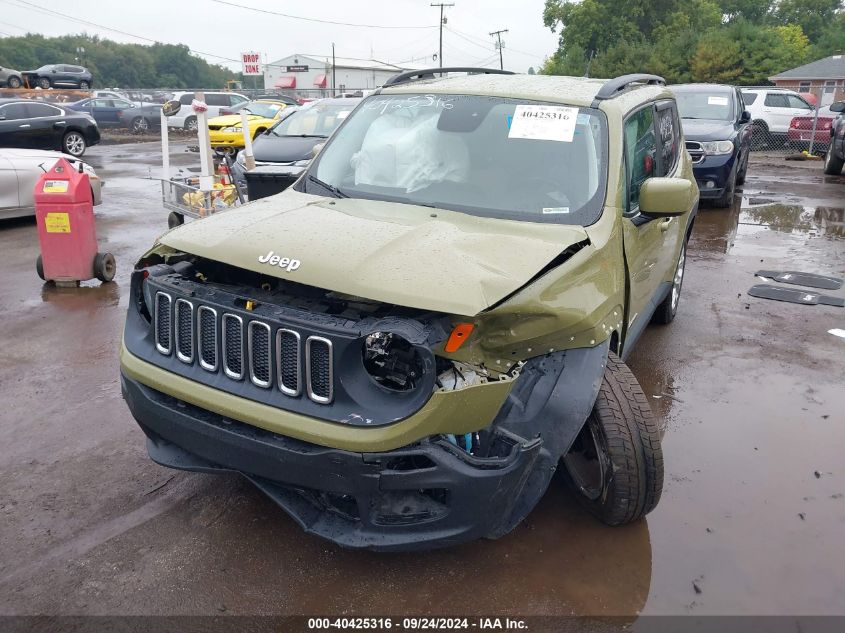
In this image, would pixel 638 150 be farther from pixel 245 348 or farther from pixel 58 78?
pixel 58 78

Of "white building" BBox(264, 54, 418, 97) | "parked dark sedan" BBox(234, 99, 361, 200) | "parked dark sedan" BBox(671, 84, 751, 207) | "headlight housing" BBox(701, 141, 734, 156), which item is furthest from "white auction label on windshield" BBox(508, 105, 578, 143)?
"white building" BBox(264, 54, 418, 97)

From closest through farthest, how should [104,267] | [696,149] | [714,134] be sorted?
[104,267]
[696,149]
[714,134]

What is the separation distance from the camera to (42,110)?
55.1ft

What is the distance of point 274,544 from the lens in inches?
125

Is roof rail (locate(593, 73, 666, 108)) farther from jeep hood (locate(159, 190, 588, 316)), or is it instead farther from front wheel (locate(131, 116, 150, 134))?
front wheel (locate(131, 116, 150, 134))

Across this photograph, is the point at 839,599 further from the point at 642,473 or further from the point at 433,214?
the point at 433,214

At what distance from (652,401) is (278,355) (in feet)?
9.56

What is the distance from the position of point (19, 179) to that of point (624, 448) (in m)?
9.12

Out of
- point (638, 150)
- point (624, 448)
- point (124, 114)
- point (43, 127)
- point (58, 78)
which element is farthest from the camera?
point (58, 78)

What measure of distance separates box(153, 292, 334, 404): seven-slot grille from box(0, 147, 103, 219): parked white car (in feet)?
24.0

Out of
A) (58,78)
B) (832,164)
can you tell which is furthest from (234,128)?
(58,78)

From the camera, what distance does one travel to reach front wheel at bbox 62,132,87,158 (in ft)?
58.4

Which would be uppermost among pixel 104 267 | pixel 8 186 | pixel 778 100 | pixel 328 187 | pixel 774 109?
pixel 778 100

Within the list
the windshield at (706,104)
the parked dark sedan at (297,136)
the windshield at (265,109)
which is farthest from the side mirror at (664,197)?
the windshield at (265,109)
